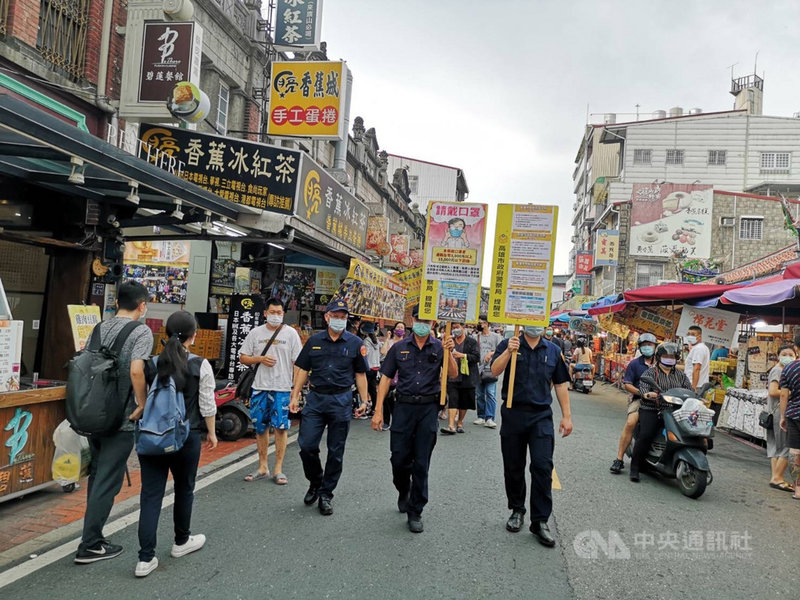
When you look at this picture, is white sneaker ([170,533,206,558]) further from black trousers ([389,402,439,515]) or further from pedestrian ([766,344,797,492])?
pedestrian ([766,344,797,492])

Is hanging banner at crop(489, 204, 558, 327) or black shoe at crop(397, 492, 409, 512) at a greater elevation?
hanging banner at crop(489, 204, 558, 327)

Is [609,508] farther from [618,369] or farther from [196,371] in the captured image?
[618,369]

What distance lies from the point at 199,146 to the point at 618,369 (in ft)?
59.1

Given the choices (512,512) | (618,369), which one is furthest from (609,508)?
(618,369)

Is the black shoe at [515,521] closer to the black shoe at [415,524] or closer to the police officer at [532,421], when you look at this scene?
the police officer at [532,421]

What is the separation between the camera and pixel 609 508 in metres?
5.72

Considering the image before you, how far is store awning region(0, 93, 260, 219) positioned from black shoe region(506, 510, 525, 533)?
5093mm

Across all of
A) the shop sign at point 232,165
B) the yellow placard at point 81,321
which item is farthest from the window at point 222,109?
the yellow placard at point 81,321

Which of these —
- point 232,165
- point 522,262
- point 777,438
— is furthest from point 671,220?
point 522,262

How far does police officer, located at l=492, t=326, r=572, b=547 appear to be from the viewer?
4.77 metres

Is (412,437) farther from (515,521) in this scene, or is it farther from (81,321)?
(81,321)

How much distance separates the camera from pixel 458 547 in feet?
14.5

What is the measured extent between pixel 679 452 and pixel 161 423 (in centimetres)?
581

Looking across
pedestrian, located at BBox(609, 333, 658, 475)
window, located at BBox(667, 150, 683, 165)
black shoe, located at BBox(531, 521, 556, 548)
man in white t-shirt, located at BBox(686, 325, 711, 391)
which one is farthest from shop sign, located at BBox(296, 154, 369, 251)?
window, located at BBox(667, 150, 683, 165)
